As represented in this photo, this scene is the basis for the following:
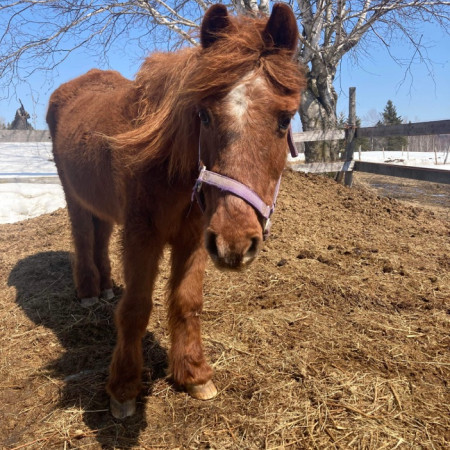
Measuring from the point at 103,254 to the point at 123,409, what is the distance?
2230 mm

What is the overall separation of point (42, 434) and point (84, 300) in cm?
181

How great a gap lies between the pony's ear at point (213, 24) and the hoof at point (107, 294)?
2970mm

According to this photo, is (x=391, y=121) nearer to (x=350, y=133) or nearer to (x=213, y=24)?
(x=350, y=133)

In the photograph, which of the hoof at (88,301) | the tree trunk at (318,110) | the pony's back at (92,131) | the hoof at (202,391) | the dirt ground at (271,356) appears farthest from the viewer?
the tree trunk at (318,110)

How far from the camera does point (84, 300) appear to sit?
3855 millimetres

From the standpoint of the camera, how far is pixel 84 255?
3.97 meters

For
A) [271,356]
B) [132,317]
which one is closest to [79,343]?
[132,317]

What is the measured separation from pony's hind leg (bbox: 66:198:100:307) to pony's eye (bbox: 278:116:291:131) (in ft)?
9.29

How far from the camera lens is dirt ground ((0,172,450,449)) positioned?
2107mm

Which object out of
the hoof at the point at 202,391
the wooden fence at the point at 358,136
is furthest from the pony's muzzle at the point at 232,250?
the wooden fence at the point at 358,136

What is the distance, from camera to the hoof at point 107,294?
407 cm

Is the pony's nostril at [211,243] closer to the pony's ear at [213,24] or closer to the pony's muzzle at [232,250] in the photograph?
the pony's muzzle at [232,250]

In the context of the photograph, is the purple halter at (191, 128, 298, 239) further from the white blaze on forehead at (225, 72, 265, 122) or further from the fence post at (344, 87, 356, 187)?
the fence post at (344, 87, 356, 187)

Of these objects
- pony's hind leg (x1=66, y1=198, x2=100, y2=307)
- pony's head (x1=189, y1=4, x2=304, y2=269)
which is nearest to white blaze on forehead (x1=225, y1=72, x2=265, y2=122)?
pony's head (x1=189, y1=4, x2=304, y2=269)
